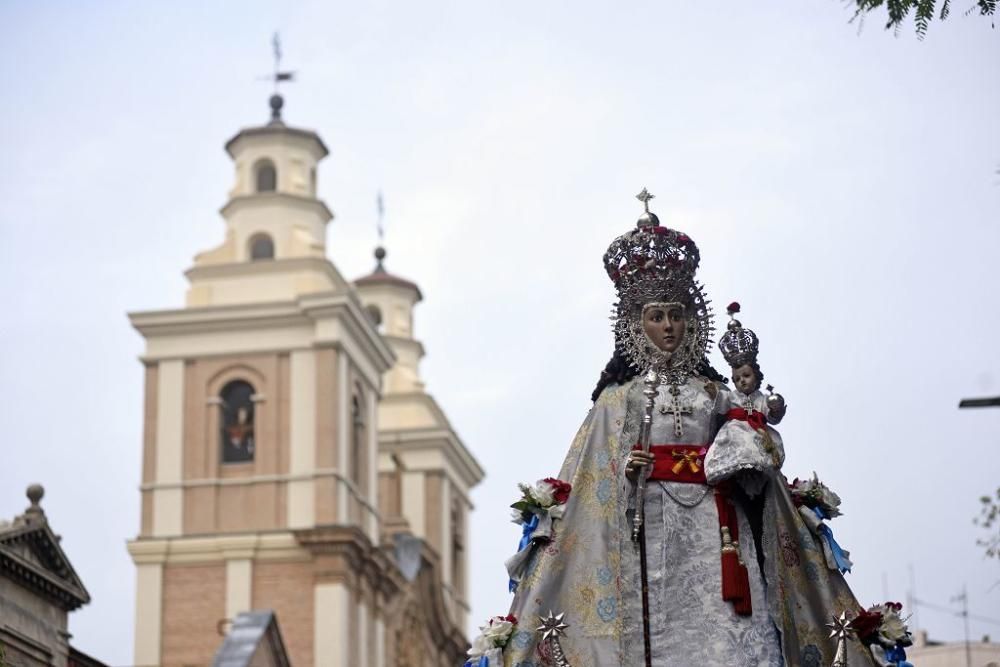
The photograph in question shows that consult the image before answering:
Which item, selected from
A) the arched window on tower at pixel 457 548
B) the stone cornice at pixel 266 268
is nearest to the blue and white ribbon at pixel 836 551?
the stone cornice at pixel 266 268

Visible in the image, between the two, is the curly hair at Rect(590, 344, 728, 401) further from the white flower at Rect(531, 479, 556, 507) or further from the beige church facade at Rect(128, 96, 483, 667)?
the beige church facade at Rect(128, 96, 483, 667)

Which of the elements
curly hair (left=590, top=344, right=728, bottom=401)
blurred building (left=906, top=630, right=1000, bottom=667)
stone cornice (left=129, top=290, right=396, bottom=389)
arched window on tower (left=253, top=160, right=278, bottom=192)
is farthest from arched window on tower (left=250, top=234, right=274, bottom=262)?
curly hair (left=590, top=344, right=728, bottom=401)

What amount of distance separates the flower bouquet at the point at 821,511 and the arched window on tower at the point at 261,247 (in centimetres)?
3977

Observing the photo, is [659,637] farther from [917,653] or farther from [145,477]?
[145,477]

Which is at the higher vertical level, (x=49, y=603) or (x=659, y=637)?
(x=49, y=603)

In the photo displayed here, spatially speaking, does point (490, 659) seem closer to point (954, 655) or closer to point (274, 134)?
point (954, 655)

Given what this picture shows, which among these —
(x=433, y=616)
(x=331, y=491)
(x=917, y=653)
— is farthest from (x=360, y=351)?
(x=917, y=653)

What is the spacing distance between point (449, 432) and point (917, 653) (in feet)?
92.1

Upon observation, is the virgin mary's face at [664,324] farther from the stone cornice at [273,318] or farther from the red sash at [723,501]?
the stone cornice at [273,318]

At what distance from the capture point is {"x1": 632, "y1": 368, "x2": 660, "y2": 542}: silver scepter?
9.62 metres

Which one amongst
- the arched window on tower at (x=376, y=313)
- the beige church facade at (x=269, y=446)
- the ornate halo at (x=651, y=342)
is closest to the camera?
the ornate halo at (x=651, y=342)

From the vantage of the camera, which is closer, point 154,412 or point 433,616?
point 154,412

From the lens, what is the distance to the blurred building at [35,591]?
1016 inches

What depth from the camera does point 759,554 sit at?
379 inches
